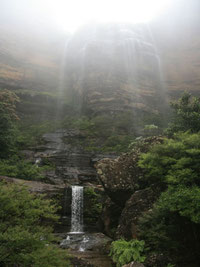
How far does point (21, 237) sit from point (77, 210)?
1183 centimetres

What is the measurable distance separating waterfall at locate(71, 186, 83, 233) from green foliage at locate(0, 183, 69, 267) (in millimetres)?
9834

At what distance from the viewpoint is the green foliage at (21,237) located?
4.89 metres

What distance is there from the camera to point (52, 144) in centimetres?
2728

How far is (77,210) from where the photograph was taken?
1627 cm

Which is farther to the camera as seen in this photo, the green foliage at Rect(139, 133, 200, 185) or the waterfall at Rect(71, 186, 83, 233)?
the waterfall at Rect(71, 186, 83, 233)

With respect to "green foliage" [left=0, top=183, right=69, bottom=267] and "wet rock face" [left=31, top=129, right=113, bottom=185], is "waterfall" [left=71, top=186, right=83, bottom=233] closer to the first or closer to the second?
"wet rock face" [left=31, top=129, right=113, bottom=185]

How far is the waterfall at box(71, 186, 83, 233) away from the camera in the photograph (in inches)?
597

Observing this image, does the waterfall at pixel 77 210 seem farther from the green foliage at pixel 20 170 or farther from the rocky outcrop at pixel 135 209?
the rocky outcrop at pixel 135 209

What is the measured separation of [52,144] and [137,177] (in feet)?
59.7

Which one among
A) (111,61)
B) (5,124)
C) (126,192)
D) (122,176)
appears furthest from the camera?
(111,61)

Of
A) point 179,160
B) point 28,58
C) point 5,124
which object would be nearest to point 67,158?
point 5,124

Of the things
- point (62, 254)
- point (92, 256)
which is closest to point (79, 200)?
point (92, 256)

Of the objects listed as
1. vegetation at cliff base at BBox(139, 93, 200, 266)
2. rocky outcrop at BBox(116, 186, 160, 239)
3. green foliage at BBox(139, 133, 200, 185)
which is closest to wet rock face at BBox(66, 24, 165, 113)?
rocky outcrop at BBox(116, 186, 160, 239)

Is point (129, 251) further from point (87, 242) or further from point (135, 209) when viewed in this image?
point (87, 242)
